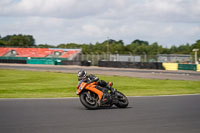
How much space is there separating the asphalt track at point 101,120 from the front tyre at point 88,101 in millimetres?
178

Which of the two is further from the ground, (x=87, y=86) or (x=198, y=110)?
(x=87, y=86)

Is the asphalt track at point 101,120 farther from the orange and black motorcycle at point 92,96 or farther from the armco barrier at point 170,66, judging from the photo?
the armco barrier at point 170,66

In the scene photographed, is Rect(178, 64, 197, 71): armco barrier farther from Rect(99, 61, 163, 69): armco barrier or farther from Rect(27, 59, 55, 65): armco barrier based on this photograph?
Rect(27, 59, 55, 65): armco barrier

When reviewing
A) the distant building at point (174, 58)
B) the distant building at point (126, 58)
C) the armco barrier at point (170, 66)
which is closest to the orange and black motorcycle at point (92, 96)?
the armco barrier at point (170, 66)

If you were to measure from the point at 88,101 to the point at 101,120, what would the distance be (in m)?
1.98

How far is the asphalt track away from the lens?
278 inches

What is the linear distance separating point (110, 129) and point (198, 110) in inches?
167

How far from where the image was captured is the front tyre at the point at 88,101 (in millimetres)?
10116

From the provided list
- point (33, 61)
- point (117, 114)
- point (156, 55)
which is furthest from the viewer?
point (33, 61)

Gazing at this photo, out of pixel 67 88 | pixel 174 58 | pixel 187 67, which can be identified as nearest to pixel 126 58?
pixel 174 58

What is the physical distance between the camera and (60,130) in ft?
22.5

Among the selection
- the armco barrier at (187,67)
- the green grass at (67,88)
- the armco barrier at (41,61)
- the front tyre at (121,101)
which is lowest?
the green grass at (67,88)

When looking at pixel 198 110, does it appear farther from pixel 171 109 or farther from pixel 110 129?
pixel 110 129

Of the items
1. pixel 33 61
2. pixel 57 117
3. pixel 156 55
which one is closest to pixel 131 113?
pixel 57 117
